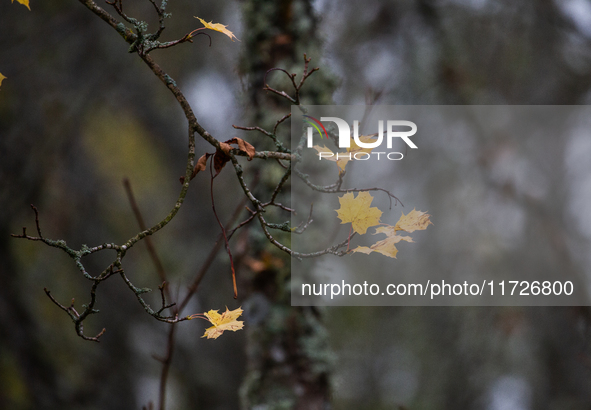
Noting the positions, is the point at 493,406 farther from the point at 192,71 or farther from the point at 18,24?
the point at 18,24

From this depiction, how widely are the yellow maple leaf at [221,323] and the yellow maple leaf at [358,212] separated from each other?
Answer: 0.80 feet

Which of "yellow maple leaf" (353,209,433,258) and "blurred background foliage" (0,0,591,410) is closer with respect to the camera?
"yellow maple leaf" (353,209,433,258)

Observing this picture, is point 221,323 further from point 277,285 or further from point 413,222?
point 277,285

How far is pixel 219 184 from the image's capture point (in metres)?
3.29

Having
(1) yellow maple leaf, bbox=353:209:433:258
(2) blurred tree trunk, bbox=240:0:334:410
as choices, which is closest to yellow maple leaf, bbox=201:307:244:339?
(1) yellow maple leaf, bbox=353:209:433:258

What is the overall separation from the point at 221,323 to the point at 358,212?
0.30 metres

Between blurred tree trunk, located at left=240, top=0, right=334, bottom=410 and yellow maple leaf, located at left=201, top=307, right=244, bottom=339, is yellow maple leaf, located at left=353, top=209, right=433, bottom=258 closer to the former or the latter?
yellow maple leaf, located at left=201, top=307, right=244, bottom=339

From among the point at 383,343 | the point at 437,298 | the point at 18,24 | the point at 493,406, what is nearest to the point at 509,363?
the point at 493,406

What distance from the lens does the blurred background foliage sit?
2.03 metres

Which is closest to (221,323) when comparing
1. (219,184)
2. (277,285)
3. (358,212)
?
(358,212)

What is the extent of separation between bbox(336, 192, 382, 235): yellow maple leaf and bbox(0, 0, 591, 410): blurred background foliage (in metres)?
0.53

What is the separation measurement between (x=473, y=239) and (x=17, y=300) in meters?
2.73

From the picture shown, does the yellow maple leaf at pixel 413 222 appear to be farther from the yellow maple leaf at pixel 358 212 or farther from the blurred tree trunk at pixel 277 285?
the blurred tree trunk at pixel 277 285

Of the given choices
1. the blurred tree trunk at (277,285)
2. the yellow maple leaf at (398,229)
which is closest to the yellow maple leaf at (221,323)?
the yellow maple leaf at (398,229)
